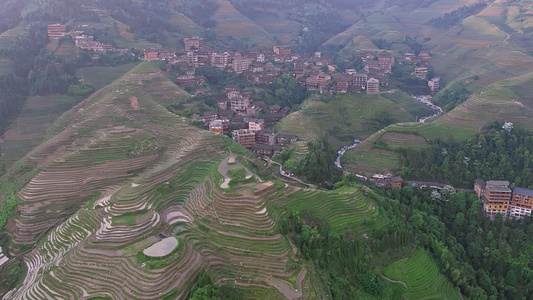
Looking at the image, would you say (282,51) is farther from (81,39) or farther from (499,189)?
(499,189)

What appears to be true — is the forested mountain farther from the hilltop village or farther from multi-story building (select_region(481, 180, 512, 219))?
multi-story building (select_region(481, 180, 512, 219))

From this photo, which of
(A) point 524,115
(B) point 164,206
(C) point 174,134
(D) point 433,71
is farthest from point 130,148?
(D) point 433,71

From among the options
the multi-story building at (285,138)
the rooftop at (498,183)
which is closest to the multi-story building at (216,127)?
the multi-story building at (285,138)

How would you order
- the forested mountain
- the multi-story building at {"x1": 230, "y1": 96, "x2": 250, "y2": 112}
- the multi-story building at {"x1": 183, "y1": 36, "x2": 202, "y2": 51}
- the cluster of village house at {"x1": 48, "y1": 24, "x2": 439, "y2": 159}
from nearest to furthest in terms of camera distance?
the forested mountain, the cluster of village house at {"x1": 48, "y1": 24, "x2": 439, "y2": 159}, the multi-story building at {"x1": 230, "y1": 96, "x2": 250, "y2": 112}, the multi-story building at {"x1": 183, "y1": 36, "x2": 202, "y2": 51}

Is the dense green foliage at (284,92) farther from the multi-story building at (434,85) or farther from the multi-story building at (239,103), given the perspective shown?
the multi-story building at (434,85)

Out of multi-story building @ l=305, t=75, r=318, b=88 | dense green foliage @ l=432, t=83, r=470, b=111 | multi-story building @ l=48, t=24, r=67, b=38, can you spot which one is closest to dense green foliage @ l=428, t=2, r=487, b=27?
dense green foliage @ l=432, t=83, r=470, b=111

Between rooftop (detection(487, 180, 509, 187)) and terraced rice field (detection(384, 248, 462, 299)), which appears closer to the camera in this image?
terraced rice field (detection(384, 248, 462, 299))
